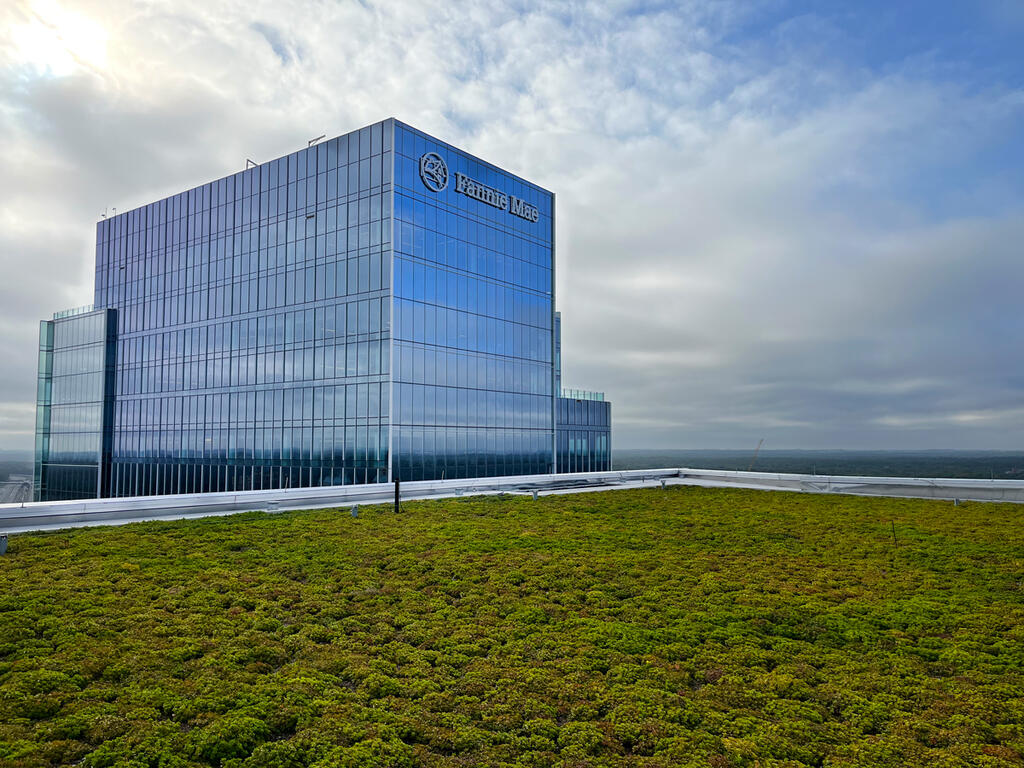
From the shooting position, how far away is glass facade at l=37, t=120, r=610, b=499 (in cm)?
4472

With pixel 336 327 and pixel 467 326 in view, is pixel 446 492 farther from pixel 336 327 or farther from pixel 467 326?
pixel 467 326

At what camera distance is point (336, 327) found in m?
46.4

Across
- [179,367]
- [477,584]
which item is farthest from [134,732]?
[179,367]

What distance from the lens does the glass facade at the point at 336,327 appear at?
147 feet

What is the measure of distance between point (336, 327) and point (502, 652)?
3859 centimetres

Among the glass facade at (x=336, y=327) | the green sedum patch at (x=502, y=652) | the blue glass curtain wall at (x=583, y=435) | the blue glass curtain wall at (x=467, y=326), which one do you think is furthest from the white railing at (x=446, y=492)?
the blue glass curtain wall at (x=583, y=435)

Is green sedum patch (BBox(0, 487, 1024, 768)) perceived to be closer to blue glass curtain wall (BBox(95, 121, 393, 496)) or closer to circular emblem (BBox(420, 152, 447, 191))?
blue glass curtain wall (BBox(95, 121, 393, 496))

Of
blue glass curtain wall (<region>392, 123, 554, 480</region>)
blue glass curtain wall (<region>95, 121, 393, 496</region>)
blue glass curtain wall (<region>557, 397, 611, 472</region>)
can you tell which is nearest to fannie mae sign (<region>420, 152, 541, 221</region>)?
blue glass curtain wall (<region>392, 123, 554, 480</region>)

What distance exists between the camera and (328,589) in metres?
14.1

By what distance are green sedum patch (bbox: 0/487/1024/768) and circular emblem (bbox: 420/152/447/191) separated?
1297 inches

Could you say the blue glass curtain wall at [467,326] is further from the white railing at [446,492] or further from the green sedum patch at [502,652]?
the green sedum patch at [502,652]

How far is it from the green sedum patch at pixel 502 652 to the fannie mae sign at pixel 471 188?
3328 centimetres

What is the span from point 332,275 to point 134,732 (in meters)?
41.9

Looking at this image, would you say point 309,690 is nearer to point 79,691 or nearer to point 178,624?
point 79,691
